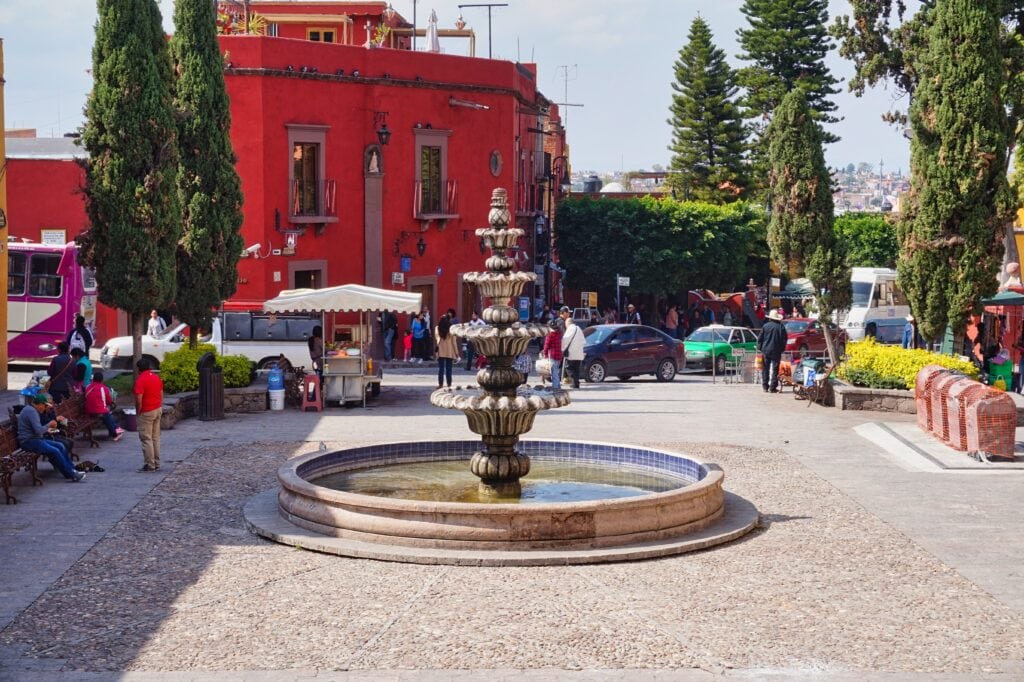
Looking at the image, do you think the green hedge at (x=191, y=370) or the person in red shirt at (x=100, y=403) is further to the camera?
the green hedge at (x=191, y=370)

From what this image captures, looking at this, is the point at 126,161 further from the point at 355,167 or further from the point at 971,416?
the point at 355,167

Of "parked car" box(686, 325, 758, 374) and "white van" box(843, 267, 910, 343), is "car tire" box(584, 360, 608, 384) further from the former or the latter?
"white van" box(843, 267, 910, 343)

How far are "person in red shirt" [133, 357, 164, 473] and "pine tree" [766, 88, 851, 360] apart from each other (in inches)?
592

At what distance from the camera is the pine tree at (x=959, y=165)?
2405 cm

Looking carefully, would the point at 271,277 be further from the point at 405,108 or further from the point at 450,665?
the point at 450,665

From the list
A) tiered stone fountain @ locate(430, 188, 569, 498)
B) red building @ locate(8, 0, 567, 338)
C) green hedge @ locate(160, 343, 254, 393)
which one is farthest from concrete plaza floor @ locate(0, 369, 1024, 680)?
red building @ locate(8, 0, 567, 338)

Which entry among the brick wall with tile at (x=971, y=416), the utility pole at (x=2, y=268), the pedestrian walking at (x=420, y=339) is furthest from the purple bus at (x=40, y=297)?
the brick wall with tile at (x=971, y=416)

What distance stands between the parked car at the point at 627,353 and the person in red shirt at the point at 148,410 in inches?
600

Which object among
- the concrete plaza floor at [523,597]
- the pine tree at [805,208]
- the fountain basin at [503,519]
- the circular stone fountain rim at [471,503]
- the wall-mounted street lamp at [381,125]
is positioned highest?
the wall-mounted street lamp at [381,125]

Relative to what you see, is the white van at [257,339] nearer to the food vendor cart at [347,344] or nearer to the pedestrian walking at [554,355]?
the food vendor cart at [347,344]

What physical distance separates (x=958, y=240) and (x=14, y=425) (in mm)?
15542

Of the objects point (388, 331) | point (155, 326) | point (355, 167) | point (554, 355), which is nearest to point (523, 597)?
point (554, 355)

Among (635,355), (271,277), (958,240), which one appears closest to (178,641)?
(958,240)

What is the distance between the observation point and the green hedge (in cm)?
2462
